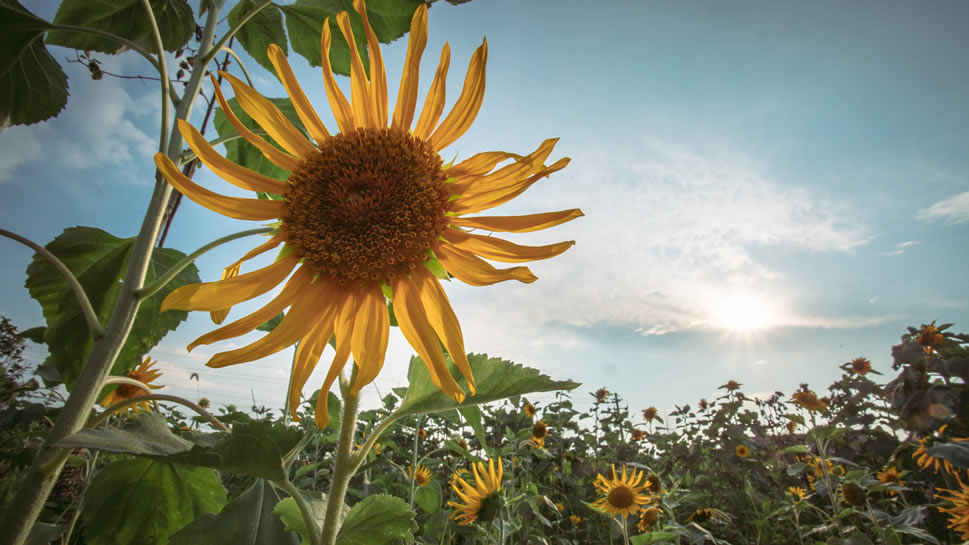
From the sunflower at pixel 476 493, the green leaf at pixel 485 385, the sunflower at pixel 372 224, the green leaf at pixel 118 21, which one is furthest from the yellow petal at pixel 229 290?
the sunflower at pixel 476 493

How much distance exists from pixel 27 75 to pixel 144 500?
1.09 m

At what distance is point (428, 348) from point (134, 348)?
2.55ft

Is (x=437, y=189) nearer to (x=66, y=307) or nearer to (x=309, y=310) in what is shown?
(x=309, y=310)

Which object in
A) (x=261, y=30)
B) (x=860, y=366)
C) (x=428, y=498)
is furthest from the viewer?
(x=860, y=366)

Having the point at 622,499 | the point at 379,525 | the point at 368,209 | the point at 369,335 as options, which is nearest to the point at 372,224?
the point at 368,209

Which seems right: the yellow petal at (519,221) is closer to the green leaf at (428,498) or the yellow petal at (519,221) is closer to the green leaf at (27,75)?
the green leaf at (27,75)

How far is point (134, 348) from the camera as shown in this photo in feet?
3.59

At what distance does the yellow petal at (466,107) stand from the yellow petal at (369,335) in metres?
0.33

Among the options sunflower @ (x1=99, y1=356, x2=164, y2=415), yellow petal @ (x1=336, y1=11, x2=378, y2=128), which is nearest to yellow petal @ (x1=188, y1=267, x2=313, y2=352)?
yellow petal @ (x1=336, y1=11, x2=378, y2=128)

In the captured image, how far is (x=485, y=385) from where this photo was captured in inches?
32.7

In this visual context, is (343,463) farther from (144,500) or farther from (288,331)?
(144,500)

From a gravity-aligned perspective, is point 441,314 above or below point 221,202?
below

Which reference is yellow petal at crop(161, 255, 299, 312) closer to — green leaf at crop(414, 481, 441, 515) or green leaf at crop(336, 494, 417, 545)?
green leaf at crop(336, 494, 417, 545)

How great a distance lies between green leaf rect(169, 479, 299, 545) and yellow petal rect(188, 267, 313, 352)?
0.30m
